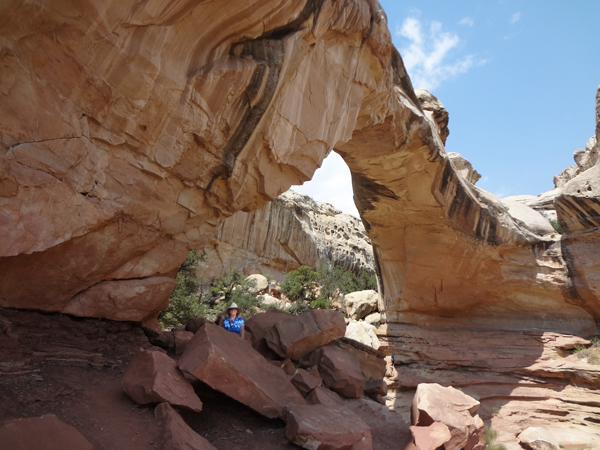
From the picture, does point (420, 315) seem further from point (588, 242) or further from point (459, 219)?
point (588, 242)

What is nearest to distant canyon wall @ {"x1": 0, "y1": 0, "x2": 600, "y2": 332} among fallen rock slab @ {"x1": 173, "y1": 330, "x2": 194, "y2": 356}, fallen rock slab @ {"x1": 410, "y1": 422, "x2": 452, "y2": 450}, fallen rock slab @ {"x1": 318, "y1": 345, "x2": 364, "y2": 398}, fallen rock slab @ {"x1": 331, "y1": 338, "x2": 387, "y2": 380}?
fallen rock slab @ {"x1": 173, "y1": 330, "x2": 194, "y2": 356}

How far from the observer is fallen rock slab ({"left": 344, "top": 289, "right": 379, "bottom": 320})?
901 inches

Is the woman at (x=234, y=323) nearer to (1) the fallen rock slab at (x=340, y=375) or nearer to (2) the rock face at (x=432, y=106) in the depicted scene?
(1) the fallen rock slab at (x=340, y=375)

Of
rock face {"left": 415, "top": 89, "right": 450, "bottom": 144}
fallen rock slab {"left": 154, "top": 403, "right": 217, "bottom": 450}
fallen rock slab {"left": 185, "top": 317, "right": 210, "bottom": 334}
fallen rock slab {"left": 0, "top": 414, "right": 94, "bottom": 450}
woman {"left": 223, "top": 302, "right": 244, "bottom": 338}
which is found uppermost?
rock face {"left": 415, "top": 89, "right": 450, "bottom": 144}

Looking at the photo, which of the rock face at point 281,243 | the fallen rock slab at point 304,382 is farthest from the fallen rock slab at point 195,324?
the rock face at point 281,243

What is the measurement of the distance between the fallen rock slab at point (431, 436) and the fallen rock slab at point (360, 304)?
16.7 metres

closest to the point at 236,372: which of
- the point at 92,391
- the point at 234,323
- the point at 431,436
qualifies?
the point at 92,391

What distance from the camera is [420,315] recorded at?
13773mm

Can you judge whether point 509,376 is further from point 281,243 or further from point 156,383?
point 281,243

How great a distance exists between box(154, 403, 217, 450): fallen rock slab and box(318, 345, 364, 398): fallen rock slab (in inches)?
148

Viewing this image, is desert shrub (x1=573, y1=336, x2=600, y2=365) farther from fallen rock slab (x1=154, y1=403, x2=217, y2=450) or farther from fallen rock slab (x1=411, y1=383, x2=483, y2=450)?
fallen rock slab (x1=154, y1=403, x2=217, y2=450)

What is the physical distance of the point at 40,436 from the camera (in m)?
2.96

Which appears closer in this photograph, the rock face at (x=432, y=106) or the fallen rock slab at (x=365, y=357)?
the fallen rock slab at (x=365, y=357)

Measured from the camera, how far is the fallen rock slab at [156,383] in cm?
404
